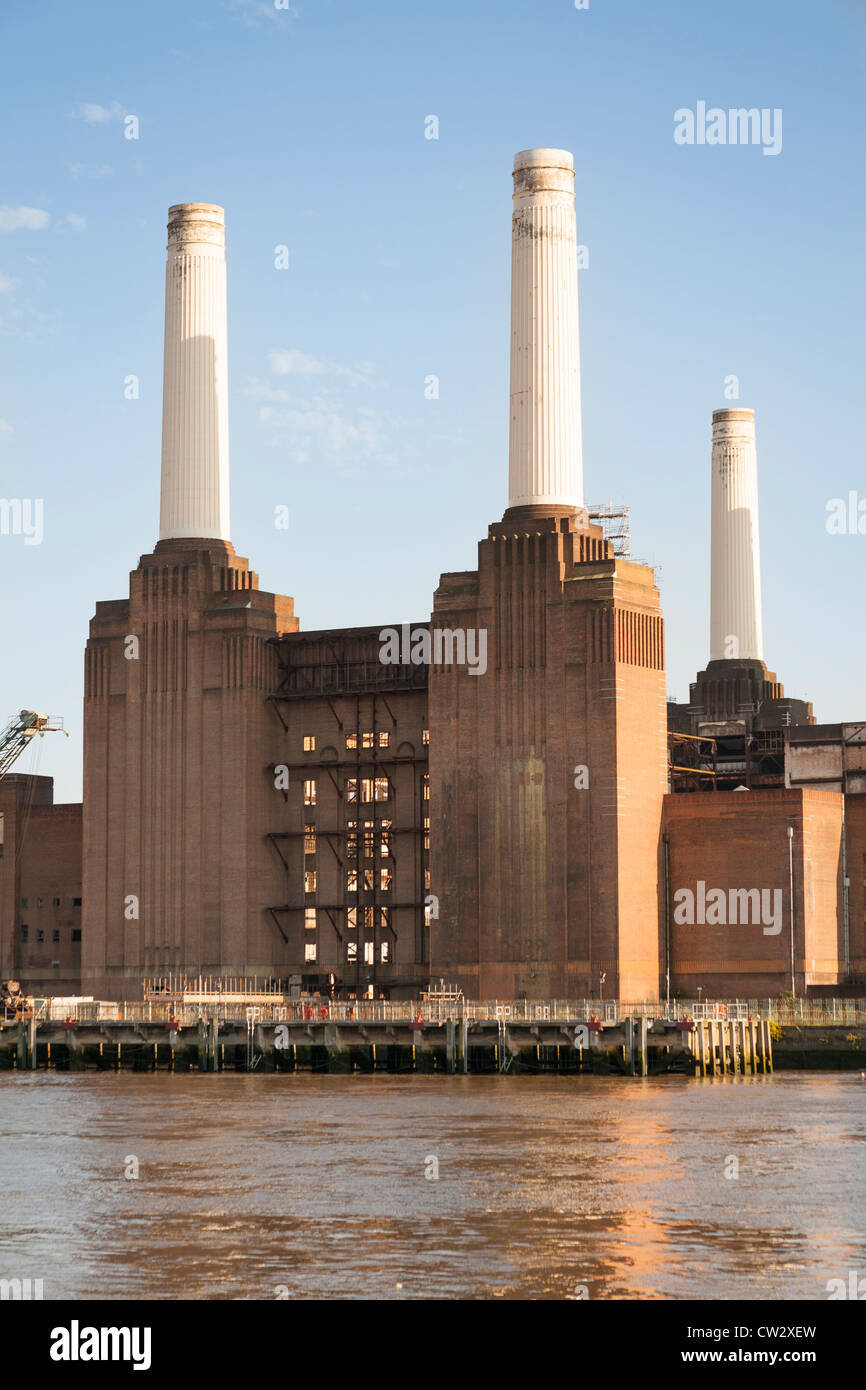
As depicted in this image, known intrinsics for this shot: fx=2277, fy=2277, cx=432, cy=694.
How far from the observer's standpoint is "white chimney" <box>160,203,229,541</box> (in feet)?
450

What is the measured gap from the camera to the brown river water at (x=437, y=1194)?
40.8m

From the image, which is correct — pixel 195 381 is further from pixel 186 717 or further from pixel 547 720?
pixel 547 720

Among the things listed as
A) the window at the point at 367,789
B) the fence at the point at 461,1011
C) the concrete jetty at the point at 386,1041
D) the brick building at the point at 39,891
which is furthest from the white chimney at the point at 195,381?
the concrete jetty at the point at 386,1041

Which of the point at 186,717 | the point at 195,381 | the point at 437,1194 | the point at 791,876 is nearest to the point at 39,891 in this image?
the point at 186,717

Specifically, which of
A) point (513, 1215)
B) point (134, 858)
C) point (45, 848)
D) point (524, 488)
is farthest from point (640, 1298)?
point (45, 848)

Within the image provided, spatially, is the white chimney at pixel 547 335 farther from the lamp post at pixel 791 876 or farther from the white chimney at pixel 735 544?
the white chimney at pixel 735 544

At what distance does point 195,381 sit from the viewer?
5404 inches

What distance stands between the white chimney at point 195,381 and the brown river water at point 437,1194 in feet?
187

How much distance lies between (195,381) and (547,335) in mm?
23515

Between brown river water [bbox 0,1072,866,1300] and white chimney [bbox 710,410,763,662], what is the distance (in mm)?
77355

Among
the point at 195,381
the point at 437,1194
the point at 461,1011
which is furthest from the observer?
the point at 195,381

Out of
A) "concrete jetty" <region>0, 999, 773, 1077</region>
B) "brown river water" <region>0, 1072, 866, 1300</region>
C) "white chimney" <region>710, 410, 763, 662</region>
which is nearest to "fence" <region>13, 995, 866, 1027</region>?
"concrete jetty" <region>0, 999, 773, 1077</region>

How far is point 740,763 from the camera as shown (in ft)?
471
